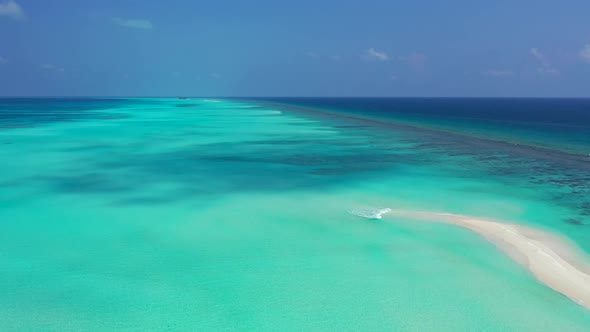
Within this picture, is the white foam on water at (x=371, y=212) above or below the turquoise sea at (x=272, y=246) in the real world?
above

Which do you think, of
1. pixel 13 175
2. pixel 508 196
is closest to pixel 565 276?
pixel 508 196

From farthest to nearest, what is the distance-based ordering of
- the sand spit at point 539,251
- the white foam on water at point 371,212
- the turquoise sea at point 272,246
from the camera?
the white foam on water at point 371,212, the sand spit at point 539,251, the turquoise sea at point 272,246

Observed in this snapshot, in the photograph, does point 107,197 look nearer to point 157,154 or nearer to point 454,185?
point 157,154

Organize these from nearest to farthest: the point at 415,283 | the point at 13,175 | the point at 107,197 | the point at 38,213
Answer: the point at 415,283, the point at 38,213, the point at 107,197, the point at 13,175

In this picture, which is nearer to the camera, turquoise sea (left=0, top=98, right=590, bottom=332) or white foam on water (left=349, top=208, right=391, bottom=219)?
turquoise sea (left=0, top=98, right=590, bottom=332)

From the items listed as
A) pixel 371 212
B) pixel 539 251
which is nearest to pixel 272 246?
pixel 371 212
